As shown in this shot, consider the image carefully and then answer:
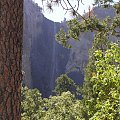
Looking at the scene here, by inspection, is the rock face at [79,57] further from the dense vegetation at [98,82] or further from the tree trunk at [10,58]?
the tree trunk at [10,58]

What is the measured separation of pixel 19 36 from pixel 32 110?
48.3 ft

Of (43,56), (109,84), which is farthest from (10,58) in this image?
(43,56)

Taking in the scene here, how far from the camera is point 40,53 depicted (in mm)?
39219

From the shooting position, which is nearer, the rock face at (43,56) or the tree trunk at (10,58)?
the tree trunk at (10,58)

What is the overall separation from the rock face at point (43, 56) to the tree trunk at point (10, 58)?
3527cm

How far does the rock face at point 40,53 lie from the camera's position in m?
37.8

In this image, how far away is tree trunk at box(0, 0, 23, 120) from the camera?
5.55 feet

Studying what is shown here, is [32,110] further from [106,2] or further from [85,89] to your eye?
[106,2]

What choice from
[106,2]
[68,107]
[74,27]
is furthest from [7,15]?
[68,107]

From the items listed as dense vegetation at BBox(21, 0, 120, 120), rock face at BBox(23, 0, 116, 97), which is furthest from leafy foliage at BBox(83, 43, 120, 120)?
rock face at BBox(23, 0, 116, 97)

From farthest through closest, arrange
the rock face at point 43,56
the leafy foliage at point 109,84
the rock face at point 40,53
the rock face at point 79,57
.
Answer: the rock face at point 79,57 < the rock face at point 43,56 < the rock face at point 40,53 < the leafy foliage at point 109,84

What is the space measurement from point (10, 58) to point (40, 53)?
37558 millimetres

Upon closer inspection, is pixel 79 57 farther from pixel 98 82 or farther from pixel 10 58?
pixel 10 58

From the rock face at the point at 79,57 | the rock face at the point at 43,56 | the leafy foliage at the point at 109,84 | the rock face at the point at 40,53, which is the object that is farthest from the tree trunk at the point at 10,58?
the rock face at the point at 79,57
